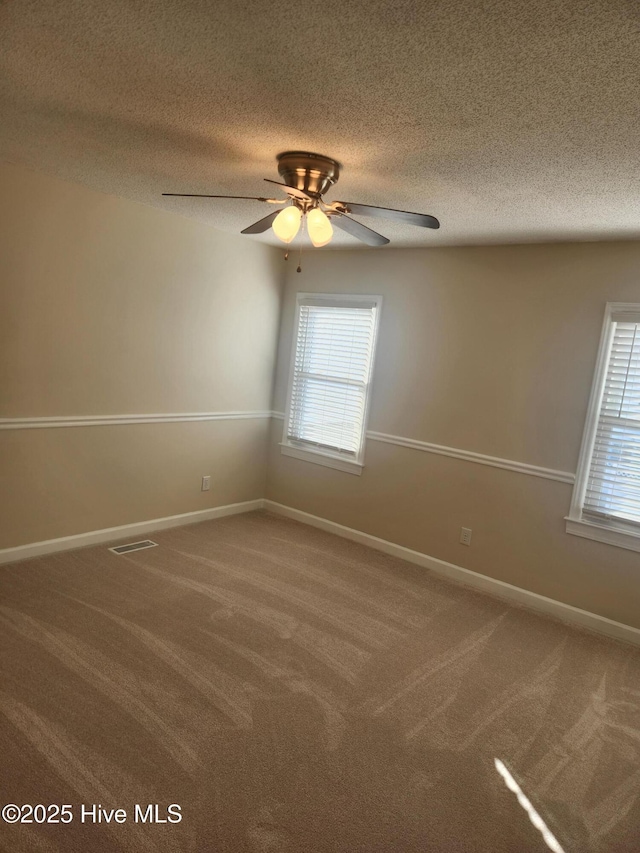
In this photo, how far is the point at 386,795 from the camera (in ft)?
Answer: 6.91

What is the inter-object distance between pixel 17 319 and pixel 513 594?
146 inches

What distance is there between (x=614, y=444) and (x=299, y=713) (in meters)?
2.47

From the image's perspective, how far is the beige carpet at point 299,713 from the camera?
197 centimetres

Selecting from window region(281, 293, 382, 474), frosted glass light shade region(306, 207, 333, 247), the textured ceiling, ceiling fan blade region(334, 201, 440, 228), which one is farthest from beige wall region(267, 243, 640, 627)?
frosted glass light shade region(306, 207, 333, 247)

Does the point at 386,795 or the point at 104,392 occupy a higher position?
the point at 104,392

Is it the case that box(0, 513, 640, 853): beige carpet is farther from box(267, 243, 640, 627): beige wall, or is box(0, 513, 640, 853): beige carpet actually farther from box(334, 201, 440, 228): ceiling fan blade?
box(334, 201, 440, 228): ceiling fan blade

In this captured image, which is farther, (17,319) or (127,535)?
(127,535)

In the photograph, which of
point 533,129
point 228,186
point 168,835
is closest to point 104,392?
point 228,186

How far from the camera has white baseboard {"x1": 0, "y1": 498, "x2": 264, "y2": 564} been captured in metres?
3.76

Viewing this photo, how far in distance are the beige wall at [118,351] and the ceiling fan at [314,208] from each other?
153cm

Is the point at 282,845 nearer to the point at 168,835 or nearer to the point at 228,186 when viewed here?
the point at 168,835

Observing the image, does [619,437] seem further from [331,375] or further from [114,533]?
[114,533]

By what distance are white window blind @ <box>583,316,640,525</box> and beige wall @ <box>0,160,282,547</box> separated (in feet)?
9.36

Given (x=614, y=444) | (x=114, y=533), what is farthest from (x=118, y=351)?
(x=614, y=444)
